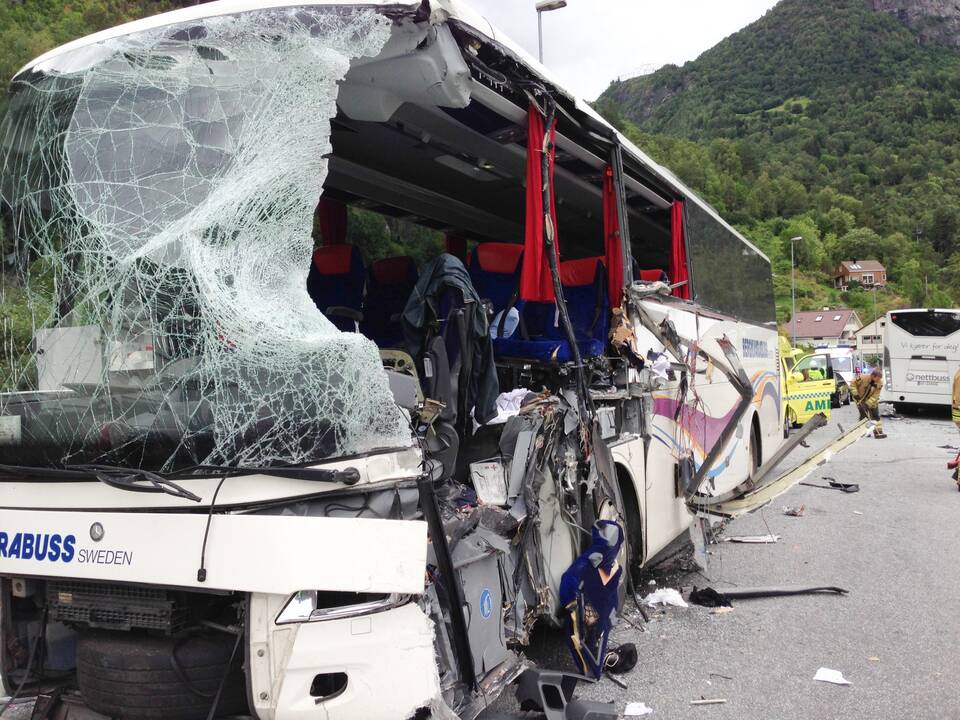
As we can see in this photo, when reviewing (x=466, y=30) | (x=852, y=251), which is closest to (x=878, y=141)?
(x=852, y=251)

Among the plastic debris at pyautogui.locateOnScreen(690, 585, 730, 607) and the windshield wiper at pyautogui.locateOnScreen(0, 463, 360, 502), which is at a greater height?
the windshield wiper at pyautogui.locateOnScreen(0, 463, 360, 502)

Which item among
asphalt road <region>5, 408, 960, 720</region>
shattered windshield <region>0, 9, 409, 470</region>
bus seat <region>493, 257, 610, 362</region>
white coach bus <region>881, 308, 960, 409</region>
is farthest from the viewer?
white coach bus <region>881, 308, 960, 409</region>

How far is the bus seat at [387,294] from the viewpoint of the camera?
242 inches

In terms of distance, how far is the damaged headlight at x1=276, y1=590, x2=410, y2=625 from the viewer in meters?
2.51

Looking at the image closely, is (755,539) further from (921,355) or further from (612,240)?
(921,355)

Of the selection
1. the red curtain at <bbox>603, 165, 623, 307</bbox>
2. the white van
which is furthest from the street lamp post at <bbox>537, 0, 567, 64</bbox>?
the white van

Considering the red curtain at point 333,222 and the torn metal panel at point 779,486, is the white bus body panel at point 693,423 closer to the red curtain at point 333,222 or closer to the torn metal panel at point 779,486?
the torn metal panel at point 779,486

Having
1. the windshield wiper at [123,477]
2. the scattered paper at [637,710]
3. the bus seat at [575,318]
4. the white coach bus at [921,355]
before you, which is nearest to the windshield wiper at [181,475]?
the windshield wiper at [123,477]

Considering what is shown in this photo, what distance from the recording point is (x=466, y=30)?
11.0 ft

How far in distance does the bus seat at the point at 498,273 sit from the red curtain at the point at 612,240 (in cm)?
65

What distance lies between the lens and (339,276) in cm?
597

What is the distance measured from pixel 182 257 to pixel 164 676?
1.50 m

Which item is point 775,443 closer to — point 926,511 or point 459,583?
point 926,511

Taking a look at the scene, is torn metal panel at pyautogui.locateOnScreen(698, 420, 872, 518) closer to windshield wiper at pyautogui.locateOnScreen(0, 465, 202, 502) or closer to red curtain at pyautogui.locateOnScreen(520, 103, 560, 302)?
red curtain at pyautogui.locateOnScreen(520, 103, 560, 302)
